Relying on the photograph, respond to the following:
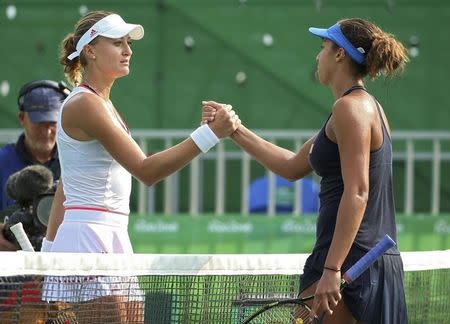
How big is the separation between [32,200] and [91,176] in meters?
1.28

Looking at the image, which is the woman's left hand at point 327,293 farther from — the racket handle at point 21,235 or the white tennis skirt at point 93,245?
the racket handle at point 21,235

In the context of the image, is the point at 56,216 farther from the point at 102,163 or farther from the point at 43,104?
the point at 43,104

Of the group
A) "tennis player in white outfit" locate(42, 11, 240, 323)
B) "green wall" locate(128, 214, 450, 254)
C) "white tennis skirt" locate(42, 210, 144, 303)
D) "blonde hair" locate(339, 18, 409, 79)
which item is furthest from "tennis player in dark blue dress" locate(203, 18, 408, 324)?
"green wall" locate(128, 214, 450, 254)

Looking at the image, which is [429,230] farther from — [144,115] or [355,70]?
[355,70]

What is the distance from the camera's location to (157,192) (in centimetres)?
1137

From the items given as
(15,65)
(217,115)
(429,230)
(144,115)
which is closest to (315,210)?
(429,230)

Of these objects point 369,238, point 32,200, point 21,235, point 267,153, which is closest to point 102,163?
point 21,235

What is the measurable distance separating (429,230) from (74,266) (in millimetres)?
6477

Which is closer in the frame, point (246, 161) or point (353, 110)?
point (353, 110)

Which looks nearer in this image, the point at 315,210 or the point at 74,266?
the point at 74,266

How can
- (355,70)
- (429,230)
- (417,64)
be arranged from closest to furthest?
(355,70)
(429,230)
(417,64)

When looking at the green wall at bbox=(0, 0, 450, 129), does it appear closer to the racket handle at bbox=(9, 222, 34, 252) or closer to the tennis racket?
the racket handle at bbox=(9, 222, 34, 252)

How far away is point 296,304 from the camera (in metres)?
4.53

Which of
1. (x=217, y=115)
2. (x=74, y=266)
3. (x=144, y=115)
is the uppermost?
(x=144, y=115)
